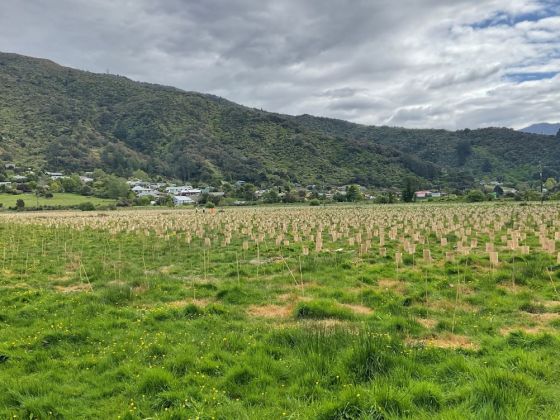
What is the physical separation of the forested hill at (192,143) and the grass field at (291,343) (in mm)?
98028

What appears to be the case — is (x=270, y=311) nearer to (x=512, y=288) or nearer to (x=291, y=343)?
(x=291, y=343)

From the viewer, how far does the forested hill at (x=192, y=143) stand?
11812 centimetres

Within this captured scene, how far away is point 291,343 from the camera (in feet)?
22.8

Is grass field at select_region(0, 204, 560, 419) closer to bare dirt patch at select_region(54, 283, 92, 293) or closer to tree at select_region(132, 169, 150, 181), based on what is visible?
bare dirt patch at select_region(54, 283, 92, 293)

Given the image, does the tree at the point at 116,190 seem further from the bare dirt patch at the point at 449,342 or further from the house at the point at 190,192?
the bare dirt patch at the point at 449,342

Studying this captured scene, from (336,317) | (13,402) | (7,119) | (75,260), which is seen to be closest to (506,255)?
(336,317)

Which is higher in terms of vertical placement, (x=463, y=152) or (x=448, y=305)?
(x=463, y=152)

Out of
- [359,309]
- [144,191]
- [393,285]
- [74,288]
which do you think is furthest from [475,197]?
[144,191]

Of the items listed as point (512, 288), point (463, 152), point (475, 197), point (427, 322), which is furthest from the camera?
point (463, 152)

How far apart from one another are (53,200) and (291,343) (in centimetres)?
7943

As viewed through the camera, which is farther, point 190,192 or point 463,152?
point 463,152

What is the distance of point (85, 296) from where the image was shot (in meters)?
10.2

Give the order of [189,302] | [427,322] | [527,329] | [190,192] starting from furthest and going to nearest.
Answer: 1. [190,192]
2. [189,302]
3. [427,322]
4. [527,329]

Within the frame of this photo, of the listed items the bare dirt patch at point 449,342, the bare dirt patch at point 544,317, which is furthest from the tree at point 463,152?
the bare dirt patch at point 449,342
